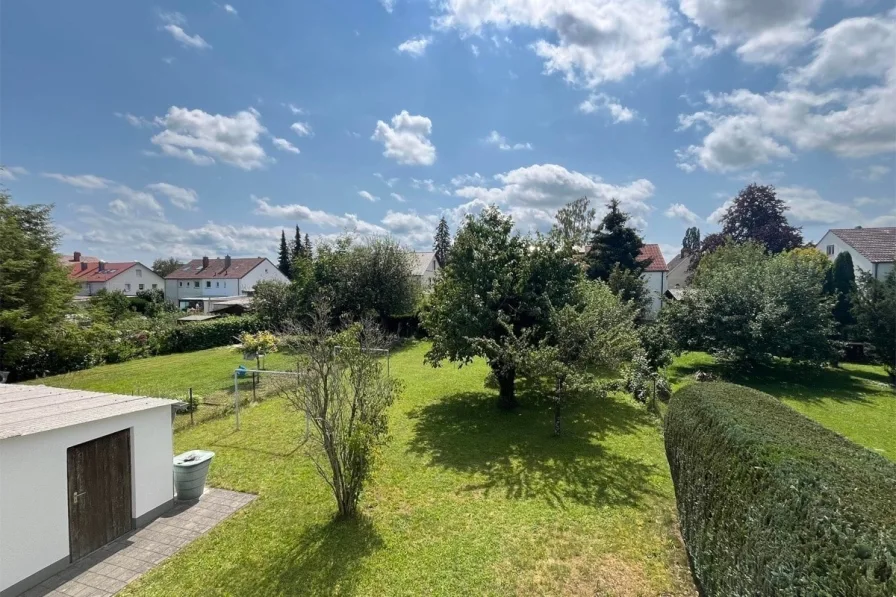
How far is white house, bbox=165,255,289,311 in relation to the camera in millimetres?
55312

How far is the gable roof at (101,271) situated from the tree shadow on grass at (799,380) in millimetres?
64515

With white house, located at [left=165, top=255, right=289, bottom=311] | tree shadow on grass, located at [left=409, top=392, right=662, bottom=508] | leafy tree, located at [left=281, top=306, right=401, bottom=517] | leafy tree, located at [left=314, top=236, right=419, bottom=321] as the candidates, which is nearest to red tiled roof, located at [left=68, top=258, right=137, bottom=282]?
white house, located at [left=165, top=255, right=289, bottom=311]

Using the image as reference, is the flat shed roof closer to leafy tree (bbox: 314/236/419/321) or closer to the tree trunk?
the tree trunk

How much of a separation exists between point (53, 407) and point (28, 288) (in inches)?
703

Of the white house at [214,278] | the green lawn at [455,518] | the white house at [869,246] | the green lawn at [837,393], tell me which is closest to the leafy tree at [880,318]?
the green lawn at [837,393]

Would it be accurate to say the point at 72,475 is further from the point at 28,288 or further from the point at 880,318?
the point at 880,318

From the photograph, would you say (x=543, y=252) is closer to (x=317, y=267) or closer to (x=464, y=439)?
(x=464, y=439)

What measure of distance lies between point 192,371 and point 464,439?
48.1 feet

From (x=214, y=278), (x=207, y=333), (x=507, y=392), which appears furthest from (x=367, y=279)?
(x=214, y=278)

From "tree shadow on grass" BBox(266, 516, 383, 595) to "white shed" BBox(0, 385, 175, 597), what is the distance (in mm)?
2811

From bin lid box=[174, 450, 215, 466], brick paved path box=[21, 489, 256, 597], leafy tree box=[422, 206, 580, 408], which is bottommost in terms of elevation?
brick paved path box=[21, 489, 256, 597]

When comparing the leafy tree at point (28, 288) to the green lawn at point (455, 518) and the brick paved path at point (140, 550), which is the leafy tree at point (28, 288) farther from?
the brick paved path at point (140, 550)

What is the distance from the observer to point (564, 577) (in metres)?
5.36

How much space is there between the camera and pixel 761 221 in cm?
3709
